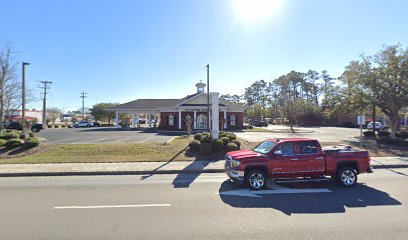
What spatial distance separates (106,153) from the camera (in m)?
16.7

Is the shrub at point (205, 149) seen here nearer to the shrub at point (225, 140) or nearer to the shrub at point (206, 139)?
the shrub at point (206, 139)

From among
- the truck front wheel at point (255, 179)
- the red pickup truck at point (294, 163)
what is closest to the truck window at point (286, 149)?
the red pickup truck at point (294, 163)

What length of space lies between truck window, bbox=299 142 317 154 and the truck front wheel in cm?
162

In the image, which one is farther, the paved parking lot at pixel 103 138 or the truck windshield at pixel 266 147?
the paved parking lot at pixel 103 138

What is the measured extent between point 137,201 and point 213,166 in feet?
20.5

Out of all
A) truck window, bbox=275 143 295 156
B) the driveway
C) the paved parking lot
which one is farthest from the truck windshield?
the paved parking lot

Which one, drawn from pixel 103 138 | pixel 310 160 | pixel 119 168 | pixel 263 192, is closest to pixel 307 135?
pixel 103 138

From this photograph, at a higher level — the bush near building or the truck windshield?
the truck windshield

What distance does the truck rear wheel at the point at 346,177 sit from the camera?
9180mm

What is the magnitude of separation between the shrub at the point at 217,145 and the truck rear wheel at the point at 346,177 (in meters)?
7.96

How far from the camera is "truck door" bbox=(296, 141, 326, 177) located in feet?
29.6

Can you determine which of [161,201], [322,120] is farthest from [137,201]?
[322,120]

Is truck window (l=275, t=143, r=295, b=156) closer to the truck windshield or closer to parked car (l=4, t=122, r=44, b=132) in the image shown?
the truck windshield

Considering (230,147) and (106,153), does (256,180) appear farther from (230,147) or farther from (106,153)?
(106,153)
